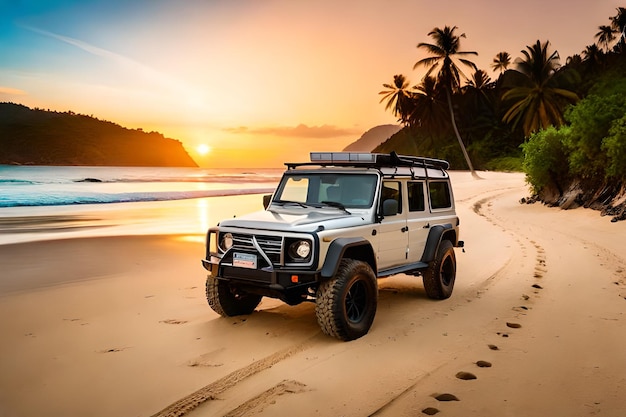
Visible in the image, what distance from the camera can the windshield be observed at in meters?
6.93

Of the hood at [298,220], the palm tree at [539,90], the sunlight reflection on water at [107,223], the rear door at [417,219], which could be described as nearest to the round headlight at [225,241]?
the hood at [298,220]

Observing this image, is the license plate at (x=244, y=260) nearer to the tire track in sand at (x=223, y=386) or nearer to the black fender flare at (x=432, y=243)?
the tire track in sand at (x=223, y=386)

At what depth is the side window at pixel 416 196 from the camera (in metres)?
7.69

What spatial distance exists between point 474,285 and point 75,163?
13704 centimetres

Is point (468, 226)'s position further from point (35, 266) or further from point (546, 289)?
point (35, 266)

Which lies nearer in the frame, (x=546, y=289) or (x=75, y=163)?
(x=546, y=289)

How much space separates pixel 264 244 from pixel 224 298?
1288mm

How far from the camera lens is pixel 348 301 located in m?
6.25

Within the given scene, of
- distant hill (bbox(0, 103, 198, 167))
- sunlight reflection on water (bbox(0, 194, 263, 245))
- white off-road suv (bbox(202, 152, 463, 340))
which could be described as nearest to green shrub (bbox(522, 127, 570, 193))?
sunlight reflection on water (bbox(0, 194, 263, 245))

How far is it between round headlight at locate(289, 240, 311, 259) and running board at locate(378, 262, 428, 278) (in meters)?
1.41

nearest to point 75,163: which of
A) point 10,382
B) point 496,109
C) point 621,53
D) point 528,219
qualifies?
point 496,109

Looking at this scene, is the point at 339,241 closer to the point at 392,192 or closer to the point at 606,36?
the point at 392,192

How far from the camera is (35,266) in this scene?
1102cm

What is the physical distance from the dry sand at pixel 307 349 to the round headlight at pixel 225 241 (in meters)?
1.05
